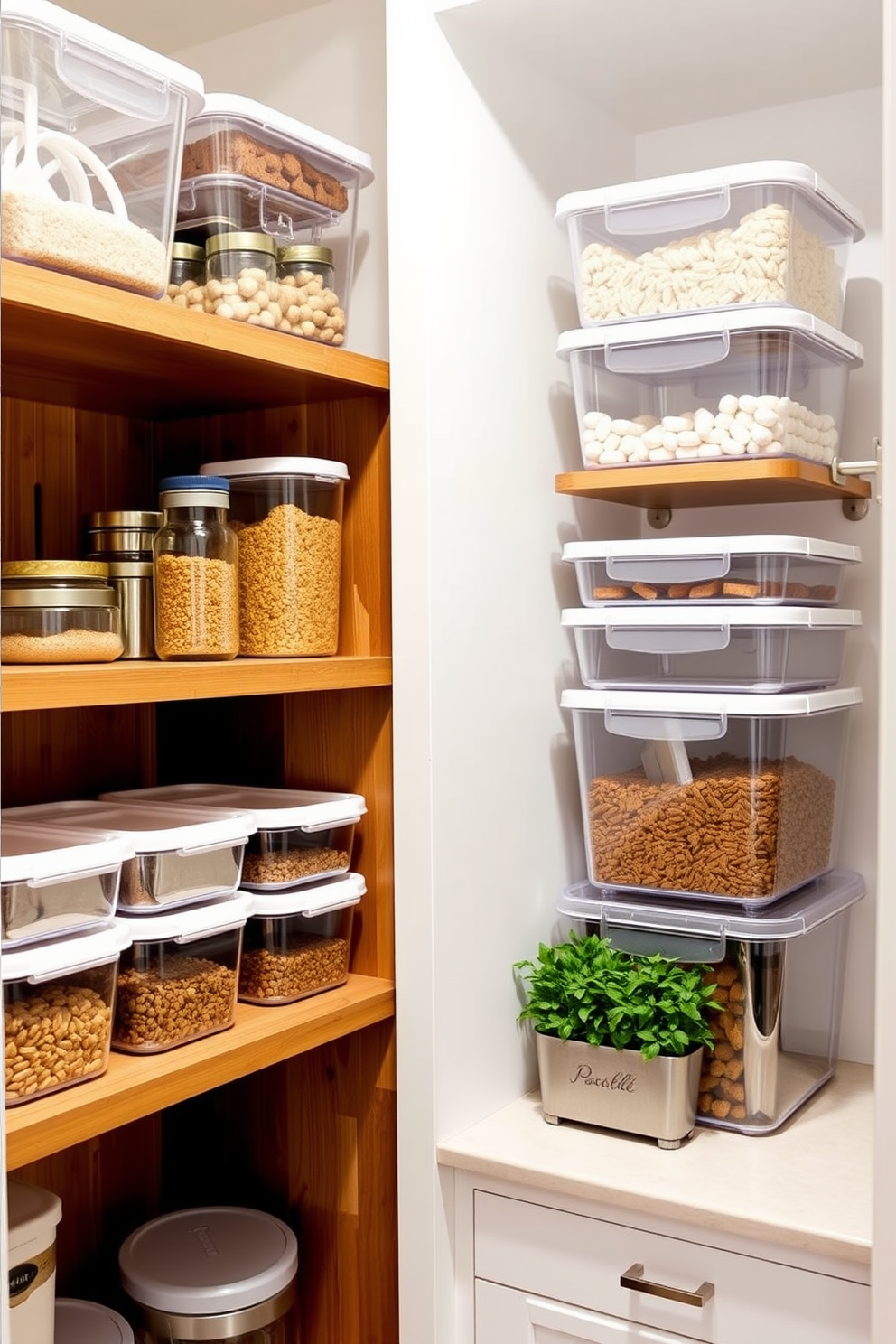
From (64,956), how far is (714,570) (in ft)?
2.91

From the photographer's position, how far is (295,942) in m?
1.58

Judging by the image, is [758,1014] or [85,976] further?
[758,1014]

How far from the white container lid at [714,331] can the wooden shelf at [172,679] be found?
1.60ft

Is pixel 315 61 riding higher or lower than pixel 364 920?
higher

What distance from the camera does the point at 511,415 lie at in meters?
1.72

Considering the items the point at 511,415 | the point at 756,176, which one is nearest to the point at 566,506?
the point at 511,415

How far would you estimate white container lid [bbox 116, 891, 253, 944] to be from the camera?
4.45 feet

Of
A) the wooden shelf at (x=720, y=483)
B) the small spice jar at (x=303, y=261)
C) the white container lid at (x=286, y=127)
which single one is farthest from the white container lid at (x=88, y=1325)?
the white container lid at (x=286, y=127)

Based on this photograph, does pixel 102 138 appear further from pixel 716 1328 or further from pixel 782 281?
pixel 716 1328

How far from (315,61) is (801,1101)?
154cm

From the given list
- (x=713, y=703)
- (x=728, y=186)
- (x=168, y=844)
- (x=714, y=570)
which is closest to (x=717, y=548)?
(x=714, y=570)

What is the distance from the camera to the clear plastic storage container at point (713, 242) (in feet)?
5.01

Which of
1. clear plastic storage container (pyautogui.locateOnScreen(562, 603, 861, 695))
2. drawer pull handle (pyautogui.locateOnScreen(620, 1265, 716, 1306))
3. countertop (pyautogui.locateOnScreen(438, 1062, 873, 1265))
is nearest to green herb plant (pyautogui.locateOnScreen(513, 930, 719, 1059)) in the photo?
countertop (pyautogui.locateOnScreen(438, 1062, 873, 1265))

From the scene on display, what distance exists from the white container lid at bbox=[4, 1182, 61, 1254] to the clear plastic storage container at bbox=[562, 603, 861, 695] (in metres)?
0.90
